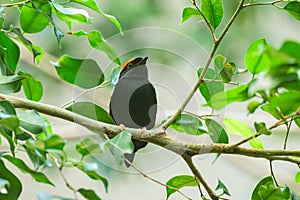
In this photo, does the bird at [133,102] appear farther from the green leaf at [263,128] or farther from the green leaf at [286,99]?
the green leaf at [286,99]

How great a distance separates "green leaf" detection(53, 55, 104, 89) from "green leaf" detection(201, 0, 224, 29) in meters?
0.24

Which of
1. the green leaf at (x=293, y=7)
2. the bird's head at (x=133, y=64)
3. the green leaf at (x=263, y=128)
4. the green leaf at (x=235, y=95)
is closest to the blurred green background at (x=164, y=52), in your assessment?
the bird's head at (x=133, y=64)

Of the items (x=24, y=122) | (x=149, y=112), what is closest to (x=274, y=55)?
(x=24, y=122)

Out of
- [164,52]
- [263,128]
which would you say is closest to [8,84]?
[263,128]

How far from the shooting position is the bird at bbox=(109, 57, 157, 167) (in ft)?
4.77

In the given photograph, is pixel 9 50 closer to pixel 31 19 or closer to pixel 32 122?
pixel 31 19

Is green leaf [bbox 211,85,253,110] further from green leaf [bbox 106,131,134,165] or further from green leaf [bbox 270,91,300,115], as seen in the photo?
green leaf [bbox 106,131,134,165]

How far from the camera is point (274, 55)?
465 mm

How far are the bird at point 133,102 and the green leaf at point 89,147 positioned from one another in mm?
644

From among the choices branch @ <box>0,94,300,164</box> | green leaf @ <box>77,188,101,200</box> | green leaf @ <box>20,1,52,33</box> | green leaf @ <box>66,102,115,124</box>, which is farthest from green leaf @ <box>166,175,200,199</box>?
green leaf @ <box>20,1,52,33</box>

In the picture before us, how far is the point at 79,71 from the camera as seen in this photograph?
1013 millimetres

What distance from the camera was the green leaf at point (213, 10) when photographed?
0.96 m

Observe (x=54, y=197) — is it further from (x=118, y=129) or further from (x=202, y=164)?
(x=202, y=164)

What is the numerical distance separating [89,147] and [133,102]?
786mm
